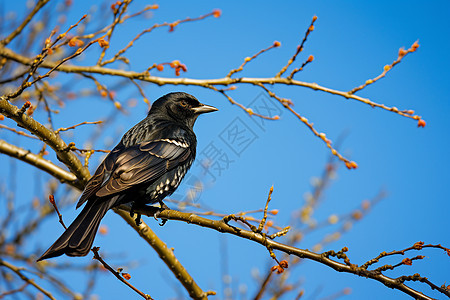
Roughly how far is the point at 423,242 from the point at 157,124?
297 centimetres

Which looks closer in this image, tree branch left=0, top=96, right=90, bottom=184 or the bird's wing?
tree branch left=0, top=96, right=90, bottom=184

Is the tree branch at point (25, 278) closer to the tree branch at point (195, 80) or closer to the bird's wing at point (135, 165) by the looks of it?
the bird's wing at point (135, 165)

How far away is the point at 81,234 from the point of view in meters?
3.29

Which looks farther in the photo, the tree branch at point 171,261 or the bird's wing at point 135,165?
the tree branch at point 171,261

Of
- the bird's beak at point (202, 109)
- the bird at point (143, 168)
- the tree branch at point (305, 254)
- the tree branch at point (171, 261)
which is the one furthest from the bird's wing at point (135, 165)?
the bird's beak at point (202, 109)

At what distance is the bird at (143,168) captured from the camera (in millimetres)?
3352

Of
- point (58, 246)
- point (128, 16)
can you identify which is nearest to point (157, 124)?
point (128, 16)

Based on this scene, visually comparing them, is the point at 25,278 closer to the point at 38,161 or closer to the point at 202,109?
the point at 38,161

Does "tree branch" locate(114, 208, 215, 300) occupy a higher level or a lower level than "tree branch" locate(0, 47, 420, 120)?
lower

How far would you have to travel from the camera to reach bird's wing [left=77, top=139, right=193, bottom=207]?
12.1 feet

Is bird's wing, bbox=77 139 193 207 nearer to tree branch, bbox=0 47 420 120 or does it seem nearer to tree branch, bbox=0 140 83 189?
tree branch, bbox=0 140 83 189

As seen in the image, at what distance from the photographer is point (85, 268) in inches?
197

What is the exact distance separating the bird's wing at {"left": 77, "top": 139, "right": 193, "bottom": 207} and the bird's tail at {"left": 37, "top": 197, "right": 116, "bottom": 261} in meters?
0.12

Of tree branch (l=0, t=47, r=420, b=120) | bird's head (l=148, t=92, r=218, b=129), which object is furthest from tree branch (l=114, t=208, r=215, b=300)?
bird's head (l=148, t=92, r=218, b=129)
